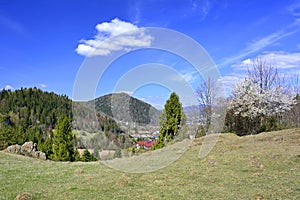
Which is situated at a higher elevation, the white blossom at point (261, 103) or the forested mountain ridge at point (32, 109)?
the forested mountain ridge at point (32, 109)

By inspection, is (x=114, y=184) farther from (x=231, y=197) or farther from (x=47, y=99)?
(x=47, y=99)

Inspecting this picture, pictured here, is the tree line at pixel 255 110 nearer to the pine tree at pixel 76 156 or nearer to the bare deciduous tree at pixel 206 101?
the bare deciduous tree at pixel 206 101

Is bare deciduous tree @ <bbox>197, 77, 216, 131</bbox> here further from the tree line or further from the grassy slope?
the grassy slope

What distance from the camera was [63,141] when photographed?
42719 mm

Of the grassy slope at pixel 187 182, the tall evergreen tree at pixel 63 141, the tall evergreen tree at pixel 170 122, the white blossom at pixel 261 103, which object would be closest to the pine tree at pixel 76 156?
the tall evergreen tree at pixel 63 141

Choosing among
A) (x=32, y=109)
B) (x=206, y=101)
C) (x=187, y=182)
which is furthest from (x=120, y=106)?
(x=32, y=109)

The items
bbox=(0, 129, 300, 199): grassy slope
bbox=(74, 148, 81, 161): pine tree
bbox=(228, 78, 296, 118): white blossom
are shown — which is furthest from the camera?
bbox=(74, 148, 81, 161): pine tree

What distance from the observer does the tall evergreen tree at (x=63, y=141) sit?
1665 inches

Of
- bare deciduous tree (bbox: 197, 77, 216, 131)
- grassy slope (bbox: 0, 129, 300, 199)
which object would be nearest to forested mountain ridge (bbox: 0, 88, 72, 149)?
bare deciduous tree (bbox: 197, 77, 216, 131)

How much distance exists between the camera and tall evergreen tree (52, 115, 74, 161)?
42.3 metres

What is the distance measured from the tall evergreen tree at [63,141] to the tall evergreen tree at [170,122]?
1820cm

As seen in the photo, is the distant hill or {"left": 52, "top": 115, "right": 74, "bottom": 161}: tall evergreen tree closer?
the distant hill

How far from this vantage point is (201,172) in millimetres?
13195

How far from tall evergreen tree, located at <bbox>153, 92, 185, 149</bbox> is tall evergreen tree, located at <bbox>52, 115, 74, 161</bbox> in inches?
717
